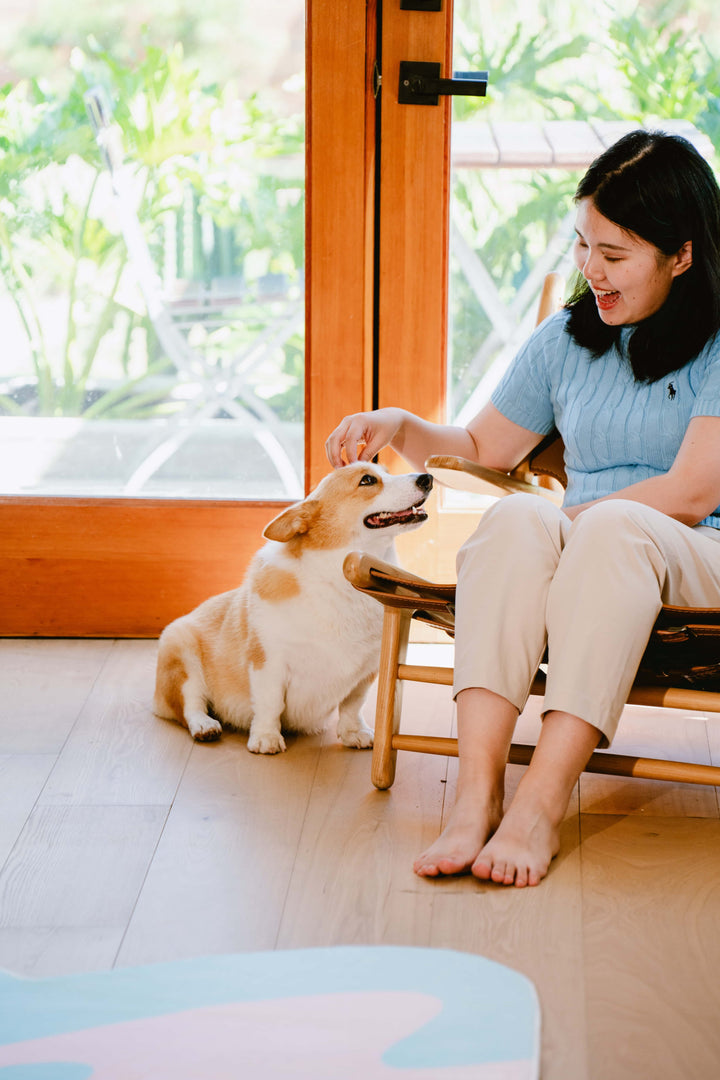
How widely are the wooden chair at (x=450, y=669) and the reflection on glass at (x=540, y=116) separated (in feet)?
2.38

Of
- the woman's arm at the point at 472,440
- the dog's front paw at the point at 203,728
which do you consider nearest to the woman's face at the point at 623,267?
the woman's arm at the point at 472,440

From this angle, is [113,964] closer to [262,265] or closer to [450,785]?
[450,785]

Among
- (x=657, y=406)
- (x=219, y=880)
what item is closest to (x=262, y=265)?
(x=657, y=406)

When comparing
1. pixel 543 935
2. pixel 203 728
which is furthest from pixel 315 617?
pixel 543 935

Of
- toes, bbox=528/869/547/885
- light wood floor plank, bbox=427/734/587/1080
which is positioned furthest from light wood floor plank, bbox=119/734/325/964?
toes, bbox=528/869/547/885

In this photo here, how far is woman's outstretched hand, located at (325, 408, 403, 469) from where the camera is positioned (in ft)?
6.75

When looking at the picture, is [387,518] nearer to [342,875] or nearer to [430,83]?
[342,875]

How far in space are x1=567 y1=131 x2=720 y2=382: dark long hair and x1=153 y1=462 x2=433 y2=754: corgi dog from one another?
473 millimetres

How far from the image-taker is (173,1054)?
4.01 feet

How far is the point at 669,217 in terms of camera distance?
185cm

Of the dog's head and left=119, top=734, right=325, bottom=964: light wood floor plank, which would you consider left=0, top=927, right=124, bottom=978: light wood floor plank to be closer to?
left=119, top=734, right=325, bottom=964: light wood floor plank

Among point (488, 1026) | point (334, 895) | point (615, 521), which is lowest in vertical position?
point (334, 895)

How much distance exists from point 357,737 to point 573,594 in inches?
27.0

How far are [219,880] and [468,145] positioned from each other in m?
1.68
